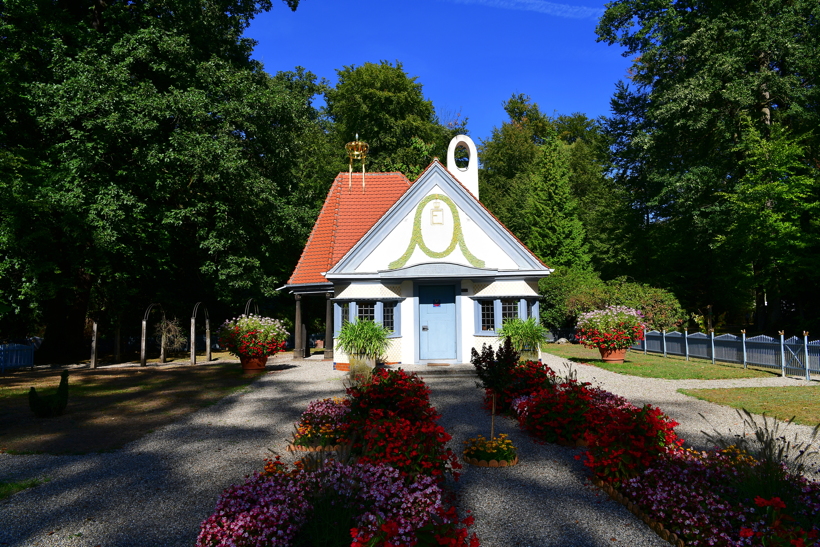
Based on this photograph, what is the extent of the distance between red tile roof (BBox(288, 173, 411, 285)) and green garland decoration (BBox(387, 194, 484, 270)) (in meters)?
2.66

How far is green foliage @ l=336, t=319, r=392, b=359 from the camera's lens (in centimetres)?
1666

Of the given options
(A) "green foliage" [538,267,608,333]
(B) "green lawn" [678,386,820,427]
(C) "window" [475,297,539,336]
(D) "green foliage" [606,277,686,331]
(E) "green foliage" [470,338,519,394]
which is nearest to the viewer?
(B) "green lawn" [678,386,820,427]

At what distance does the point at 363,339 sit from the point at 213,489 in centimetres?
1029

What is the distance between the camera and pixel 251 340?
18016mm

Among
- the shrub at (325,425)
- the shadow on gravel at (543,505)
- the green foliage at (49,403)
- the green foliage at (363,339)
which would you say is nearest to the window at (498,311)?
the green foliage at (363,339)

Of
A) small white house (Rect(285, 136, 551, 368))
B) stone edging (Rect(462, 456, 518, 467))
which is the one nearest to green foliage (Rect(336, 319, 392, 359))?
small white house (Rect(285, 136, 551, 368))

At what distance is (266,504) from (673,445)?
5.05 metres

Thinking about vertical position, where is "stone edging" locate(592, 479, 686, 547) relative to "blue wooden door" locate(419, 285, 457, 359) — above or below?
below

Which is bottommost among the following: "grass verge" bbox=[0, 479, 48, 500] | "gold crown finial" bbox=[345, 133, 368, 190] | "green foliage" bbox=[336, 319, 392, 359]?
"grass verge" bbox=[0, 479, 48, 500]

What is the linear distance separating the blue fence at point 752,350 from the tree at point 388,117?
20.2m

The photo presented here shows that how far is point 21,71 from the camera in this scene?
20.5 m

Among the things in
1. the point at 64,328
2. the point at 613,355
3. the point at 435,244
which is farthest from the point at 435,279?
the point at 64,328

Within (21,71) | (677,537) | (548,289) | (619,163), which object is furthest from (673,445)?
(619,163)

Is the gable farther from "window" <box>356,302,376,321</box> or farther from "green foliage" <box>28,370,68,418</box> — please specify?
"green foliage" <box>28,370,68,418</box>
